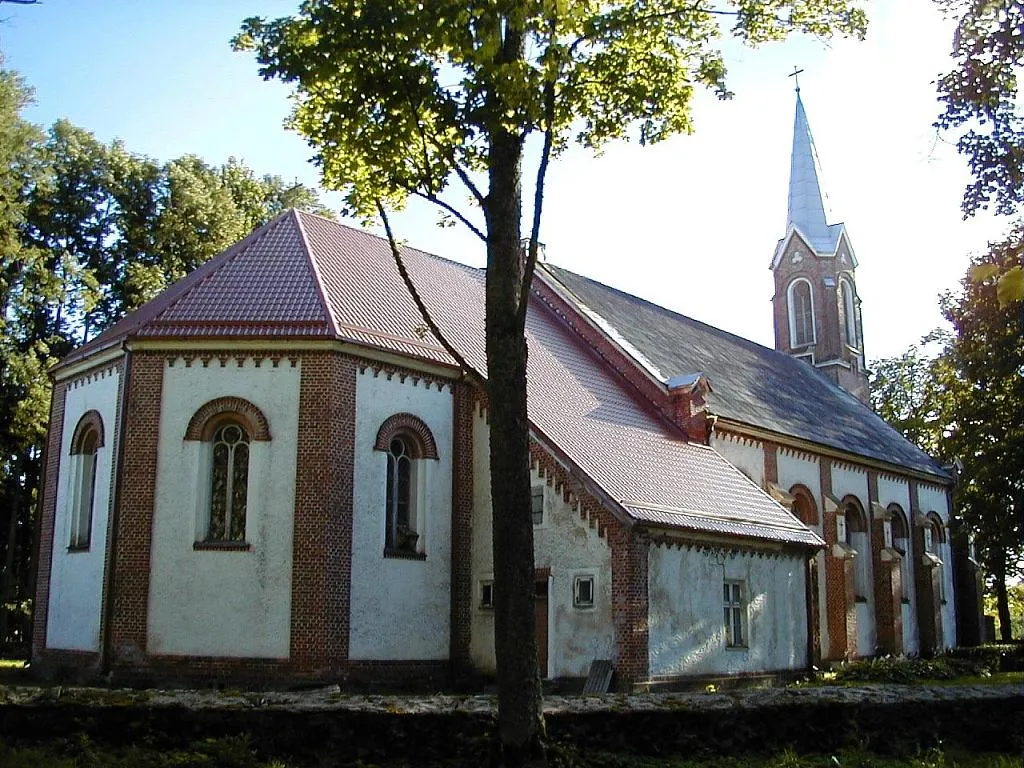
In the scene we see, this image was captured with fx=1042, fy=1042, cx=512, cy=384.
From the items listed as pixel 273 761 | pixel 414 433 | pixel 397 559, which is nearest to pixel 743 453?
pixel 414 433

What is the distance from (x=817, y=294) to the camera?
44.1 metres

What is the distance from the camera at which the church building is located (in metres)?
17.5

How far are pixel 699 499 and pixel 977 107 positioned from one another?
30.9 ft

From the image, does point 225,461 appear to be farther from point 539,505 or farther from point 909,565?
point 909,565

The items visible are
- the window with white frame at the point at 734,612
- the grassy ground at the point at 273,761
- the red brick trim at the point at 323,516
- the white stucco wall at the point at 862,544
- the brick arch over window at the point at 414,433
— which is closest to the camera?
the grassy ground at the point at 273,761

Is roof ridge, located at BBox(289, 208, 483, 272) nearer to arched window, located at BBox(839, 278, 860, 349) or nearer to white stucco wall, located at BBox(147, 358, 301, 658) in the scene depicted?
white stucco wall, located at BBox(147, 358, 301, 658)

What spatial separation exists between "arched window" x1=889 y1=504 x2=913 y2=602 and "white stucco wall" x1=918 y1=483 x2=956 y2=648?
Answer: 1.68 meters

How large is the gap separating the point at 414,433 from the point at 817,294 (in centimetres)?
2895

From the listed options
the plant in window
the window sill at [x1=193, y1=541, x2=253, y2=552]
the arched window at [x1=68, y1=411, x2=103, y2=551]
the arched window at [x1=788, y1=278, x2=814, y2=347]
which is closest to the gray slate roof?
the arched window at [x1=788, y1=278, x2=814, y2=347]

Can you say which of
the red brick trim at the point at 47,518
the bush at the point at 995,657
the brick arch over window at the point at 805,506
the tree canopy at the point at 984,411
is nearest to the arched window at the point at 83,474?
the red brick trim at the point at 47,518

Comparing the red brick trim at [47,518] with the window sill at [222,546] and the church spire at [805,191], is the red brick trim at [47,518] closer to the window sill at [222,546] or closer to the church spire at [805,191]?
the window sill at [222,546]

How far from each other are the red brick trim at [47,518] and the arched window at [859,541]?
69.5 feet

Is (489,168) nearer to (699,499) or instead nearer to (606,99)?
(606,99)

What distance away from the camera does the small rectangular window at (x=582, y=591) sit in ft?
60.3
